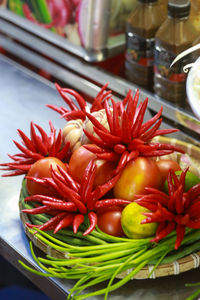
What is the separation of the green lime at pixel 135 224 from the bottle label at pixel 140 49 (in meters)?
0.79

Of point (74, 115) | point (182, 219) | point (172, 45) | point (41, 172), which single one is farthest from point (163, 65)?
point (182, 219)

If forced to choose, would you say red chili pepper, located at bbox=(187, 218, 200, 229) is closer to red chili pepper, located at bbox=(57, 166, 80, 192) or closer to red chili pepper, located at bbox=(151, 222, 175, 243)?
red chili pepper, located at bbox=(151, 222, 175, 243)

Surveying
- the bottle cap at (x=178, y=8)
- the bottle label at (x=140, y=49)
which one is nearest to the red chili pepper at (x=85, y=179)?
the bottle cap at (x=178, y=8)

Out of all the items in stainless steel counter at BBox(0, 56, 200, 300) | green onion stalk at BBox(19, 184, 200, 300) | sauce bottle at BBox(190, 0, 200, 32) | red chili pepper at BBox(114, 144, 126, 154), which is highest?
sauce bottle at BBox(190, 0, 200, 32)

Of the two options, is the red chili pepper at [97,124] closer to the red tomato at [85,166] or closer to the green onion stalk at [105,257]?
the red tomato at [85,166]

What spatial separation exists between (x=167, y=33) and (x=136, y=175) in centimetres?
60

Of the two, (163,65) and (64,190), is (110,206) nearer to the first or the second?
(64,190)

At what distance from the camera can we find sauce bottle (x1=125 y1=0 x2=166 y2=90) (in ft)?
5.89

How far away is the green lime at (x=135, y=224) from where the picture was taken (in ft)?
3.86

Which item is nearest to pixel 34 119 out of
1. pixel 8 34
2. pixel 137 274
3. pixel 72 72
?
pixel 72 72

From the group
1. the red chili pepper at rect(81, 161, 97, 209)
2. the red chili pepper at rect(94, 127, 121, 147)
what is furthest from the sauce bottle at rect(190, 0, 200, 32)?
the red chili pepper at rect(81, 161, 97, 209)

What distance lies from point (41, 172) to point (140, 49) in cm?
71

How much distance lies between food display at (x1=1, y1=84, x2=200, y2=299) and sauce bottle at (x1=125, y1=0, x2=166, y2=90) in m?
0.53

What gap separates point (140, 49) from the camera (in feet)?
6.07
